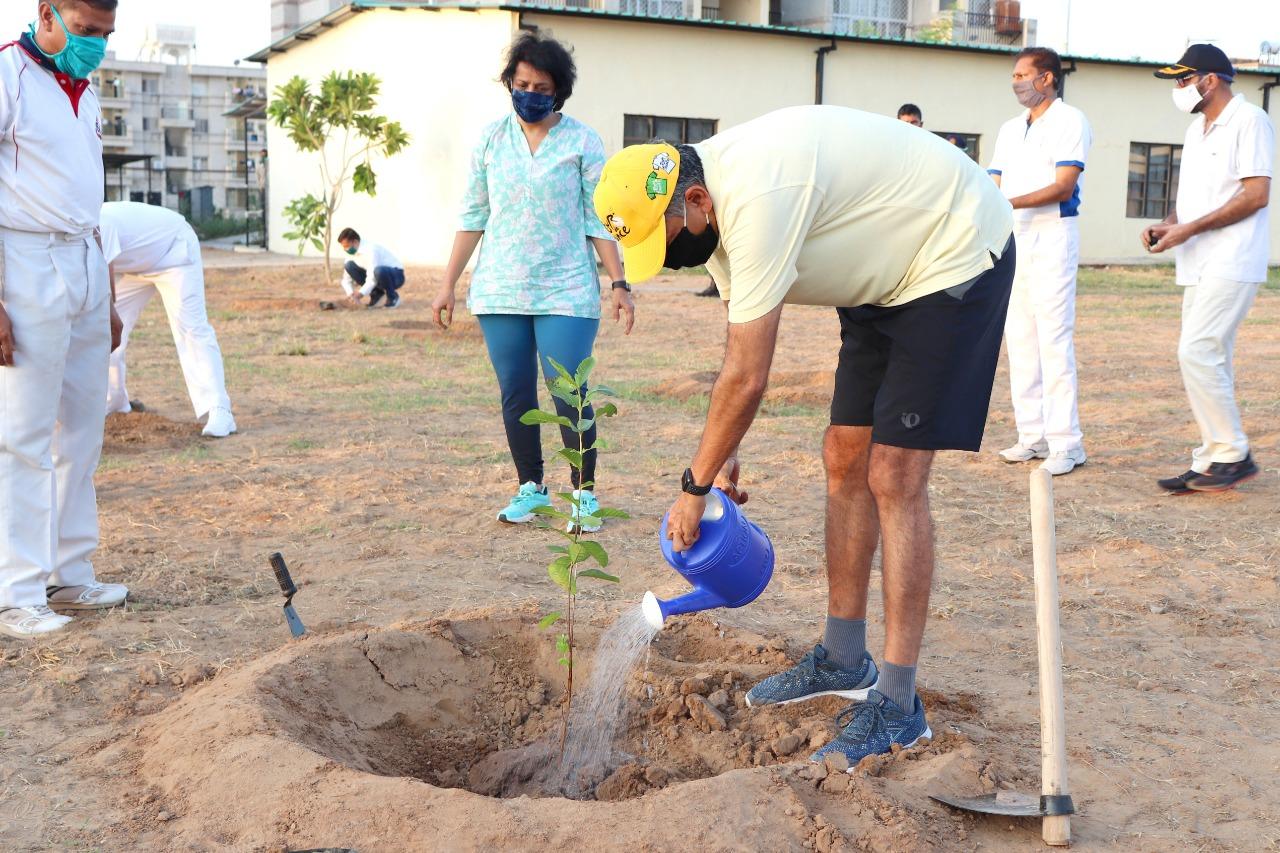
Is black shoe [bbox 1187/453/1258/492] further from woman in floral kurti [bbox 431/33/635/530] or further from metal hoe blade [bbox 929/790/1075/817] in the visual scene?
metal hoe blade [bbox 929/790/1075/817]

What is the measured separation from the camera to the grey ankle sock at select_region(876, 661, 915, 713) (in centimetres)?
330

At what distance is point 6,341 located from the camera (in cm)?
398

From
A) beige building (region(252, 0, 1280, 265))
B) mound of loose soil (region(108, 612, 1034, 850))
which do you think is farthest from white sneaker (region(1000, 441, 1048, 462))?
beige building (region(252, 0, 1280, 265))

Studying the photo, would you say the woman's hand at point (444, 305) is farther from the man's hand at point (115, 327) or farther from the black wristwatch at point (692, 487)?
the black wristwatch at point (692, 487)

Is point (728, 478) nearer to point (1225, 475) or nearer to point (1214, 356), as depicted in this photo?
point (1214, 356)

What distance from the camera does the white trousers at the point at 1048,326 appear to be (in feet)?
20.9

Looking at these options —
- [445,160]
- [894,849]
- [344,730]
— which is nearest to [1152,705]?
[894,849]

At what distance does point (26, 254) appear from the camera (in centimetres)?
404

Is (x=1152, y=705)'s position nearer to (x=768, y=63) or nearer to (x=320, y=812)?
(x=320, y=812)

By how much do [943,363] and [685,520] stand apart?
0.78 m

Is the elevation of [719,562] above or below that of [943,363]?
below

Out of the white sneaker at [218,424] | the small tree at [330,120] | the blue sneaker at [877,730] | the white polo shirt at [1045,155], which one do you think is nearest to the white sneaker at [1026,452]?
the white polo shirt at [1045,155]

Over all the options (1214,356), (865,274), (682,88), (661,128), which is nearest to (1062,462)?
(1214,356)

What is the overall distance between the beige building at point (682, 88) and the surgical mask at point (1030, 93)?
13799 mm
